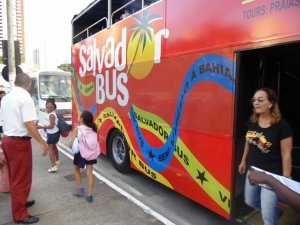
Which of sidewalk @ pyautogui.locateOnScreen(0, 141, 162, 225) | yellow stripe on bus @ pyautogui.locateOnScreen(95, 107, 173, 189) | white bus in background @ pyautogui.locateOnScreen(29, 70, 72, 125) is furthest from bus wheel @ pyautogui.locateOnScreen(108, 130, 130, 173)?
white bus in background @ pyautogui.locateOnScreen(29, 70, 72, 125)

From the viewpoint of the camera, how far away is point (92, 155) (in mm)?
4816

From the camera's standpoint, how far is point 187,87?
410 centimetres

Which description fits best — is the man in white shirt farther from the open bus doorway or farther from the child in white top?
the open bus doorway

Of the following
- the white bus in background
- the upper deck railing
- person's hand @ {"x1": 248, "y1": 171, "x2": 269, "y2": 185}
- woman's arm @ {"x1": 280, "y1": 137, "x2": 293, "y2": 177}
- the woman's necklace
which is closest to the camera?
person's hand @ {"x1": 248, "y1": 171, "x2": 269, "y2": 185}

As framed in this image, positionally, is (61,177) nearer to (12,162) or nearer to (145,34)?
(12,162)

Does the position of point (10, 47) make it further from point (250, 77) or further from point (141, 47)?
point (250, 77)

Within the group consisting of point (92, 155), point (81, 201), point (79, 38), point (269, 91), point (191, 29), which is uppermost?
point (79, 38)

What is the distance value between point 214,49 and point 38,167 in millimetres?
5070

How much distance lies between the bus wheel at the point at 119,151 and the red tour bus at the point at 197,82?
0.09 ft

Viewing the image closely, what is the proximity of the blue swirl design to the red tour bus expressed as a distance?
12mm

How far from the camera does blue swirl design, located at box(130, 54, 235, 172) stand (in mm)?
3486

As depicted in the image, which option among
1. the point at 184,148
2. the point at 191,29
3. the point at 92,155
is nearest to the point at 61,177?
the point at 92,155

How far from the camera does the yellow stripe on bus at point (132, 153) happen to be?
4942 millimetres

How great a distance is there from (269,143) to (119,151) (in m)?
3.99
